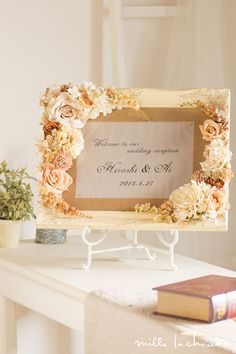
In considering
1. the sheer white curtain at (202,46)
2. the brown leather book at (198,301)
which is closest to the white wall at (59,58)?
the sheer white curtain at (202,46)

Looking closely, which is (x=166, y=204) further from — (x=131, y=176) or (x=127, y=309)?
(x=127, y=309)

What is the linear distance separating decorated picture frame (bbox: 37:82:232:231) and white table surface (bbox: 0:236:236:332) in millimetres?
126

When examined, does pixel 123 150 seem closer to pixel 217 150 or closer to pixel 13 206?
pixel 217 150

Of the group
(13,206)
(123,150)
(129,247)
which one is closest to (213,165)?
(123,150)

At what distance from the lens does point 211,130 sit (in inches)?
70.1

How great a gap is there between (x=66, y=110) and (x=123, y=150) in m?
0.18

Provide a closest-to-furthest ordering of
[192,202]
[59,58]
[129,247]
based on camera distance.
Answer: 1. [192,202]
2. [129,247]
3. [59,58]

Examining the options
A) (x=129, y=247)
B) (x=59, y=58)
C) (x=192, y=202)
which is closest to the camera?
(x=192, y=202)

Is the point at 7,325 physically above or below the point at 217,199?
below

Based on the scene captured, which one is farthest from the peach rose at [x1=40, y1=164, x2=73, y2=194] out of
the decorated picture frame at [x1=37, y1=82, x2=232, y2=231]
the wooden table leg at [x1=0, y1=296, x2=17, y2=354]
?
the wooden table leg at [x1=0, y1=296, x2=17, y2=354]

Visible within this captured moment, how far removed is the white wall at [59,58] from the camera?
2.22 m

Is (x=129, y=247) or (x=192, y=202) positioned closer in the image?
(x=192, y=202)

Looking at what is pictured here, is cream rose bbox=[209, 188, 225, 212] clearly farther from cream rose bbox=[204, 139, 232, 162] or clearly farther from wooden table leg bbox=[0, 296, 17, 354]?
wooden table leg bbox=[0, 296, 17, 354]

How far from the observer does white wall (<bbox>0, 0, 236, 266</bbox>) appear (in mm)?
2221
